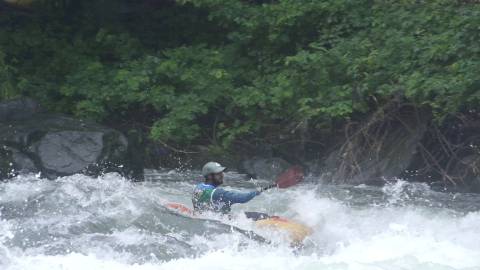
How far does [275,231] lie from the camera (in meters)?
7.46

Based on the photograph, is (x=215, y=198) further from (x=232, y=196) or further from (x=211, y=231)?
(x=211, y=231)

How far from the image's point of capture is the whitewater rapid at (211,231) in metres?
6.59

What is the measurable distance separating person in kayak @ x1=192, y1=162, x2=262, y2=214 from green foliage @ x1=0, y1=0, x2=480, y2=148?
2254mm

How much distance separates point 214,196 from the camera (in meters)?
7.77

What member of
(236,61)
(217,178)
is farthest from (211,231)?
(236,61)

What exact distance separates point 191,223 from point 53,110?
384 cm

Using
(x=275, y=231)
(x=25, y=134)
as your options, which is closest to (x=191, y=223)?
(x=275, y=231)

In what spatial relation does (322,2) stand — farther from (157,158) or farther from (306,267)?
(306,267)

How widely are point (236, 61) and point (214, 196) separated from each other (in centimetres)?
374

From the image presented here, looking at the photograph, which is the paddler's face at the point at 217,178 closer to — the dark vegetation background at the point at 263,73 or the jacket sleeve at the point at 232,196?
the jacket sleeve at the point at 232,196

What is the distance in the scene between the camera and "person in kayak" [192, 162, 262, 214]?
7.66 m

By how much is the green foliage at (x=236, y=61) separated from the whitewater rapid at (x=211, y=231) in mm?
1215

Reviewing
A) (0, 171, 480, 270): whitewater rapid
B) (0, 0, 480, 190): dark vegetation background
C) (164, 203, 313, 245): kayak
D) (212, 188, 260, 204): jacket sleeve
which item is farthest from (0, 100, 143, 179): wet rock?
(212, 188, 260, 204): jacket sleeve

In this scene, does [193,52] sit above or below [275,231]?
above
